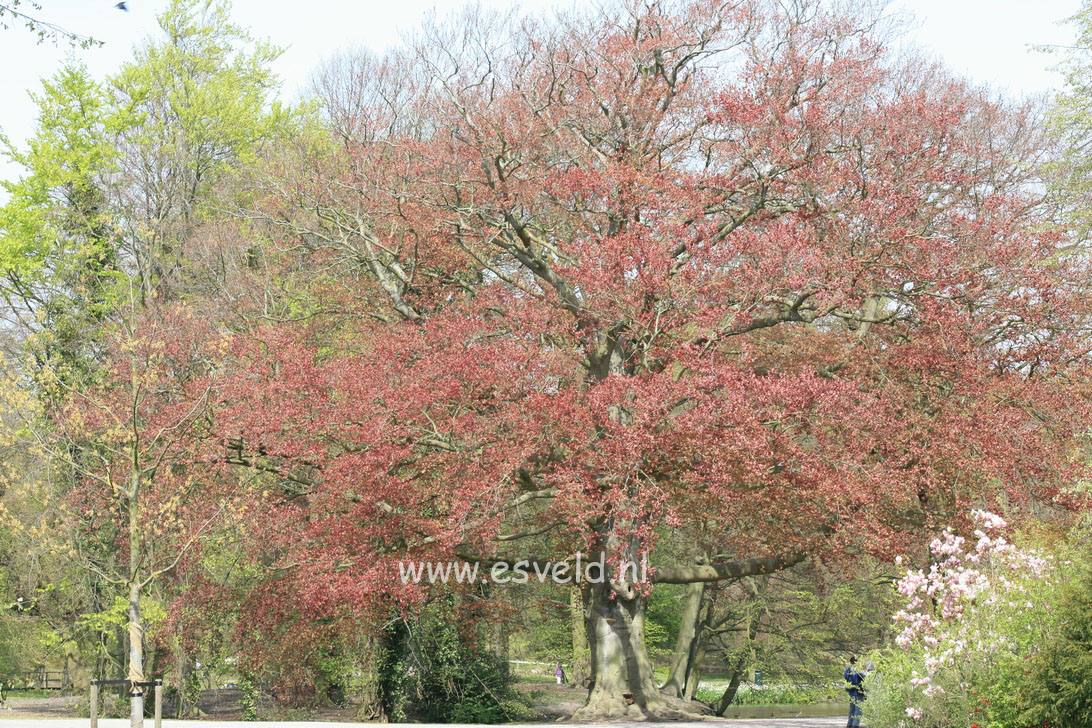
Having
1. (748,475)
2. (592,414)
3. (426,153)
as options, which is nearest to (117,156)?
(426,153)

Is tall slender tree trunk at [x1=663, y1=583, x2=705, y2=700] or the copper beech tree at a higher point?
the copper beech tree

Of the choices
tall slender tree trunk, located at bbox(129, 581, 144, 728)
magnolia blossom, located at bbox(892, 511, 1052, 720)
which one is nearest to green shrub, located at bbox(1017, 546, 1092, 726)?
magnolia blossom, located at bbox(892, 511, 1052, 720)

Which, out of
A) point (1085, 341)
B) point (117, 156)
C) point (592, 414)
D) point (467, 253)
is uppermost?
point (117, 156)

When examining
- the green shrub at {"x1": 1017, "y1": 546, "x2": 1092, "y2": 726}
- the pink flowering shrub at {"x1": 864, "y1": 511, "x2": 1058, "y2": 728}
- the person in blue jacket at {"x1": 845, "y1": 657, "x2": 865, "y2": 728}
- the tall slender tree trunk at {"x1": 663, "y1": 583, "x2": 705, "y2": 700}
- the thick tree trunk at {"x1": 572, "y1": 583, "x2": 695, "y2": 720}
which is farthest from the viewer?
the tall slender tree trunk at {"x1": 663, "y1": 583, "x2": 705, "y2": 700}

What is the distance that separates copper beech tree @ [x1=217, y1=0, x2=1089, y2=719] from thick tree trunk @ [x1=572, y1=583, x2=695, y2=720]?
0.18ft

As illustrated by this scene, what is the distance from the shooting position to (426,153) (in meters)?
23.2

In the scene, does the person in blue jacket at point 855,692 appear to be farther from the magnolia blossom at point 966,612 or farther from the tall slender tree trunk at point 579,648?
the tall slender tree trunk at point 579,648

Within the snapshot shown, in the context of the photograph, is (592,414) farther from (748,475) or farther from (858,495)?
(858,495)

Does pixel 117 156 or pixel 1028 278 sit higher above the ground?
pixel 117 156

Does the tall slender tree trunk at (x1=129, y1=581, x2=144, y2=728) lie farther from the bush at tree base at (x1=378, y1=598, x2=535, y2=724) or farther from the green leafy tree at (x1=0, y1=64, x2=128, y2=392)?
the green leafy tree at (x1=0, y1=64, x2=128, y2=392)

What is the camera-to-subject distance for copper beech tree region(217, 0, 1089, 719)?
59.5ft

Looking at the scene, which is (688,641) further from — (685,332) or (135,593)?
(135,593)

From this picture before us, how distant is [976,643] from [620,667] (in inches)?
368

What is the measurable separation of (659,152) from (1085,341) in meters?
8.90
